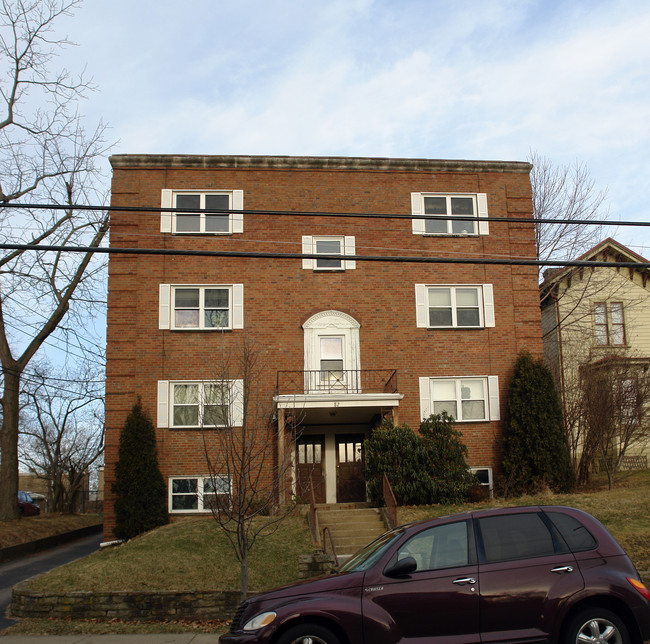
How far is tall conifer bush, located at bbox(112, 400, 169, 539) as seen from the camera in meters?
19.1

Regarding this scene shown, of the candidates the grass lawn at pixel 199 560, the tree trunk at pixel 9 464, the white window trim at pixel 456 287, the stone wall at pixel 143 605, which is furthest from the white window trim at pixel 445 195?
the tree trunk at pixel 9 464

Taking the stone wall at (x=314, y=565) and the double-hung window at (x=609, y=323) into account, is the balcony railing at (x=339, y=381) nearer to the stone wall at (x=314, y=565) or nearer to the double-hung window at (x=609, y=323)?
the stone wall at (x=314, y=565)

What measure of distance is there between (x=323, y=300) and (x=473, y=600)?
1481cm

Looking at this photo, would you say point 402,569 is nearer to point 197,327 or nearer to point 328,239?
point 197,327

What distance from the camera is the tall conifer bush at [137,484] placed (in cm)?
1914

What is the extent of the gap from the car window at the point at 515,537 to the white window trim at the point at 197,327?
1422cm

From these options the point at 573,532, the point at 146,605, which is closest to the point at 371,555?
the point at 573,532

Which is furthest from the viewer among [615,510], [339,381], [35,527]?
[35,527]

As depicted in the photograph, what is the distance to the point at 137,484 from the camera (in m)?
19.3

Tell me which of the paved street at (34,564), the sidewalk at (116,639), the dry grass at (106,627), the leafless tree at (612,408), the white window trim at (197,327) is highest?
the white window trim at (197,327)

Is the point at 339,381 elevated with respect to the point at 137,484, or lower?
elevated

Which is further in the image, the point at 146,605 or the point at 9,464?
the point at 9,464

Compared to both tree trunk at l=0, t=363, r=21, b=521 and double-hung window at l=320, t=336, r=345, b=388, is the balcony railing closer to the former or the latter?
double-hung window at l=320, t=336, r=345, b=388

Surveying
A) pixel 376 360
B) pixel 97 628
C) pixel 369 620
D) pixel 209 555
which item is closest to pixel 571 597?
pixel 369 620
